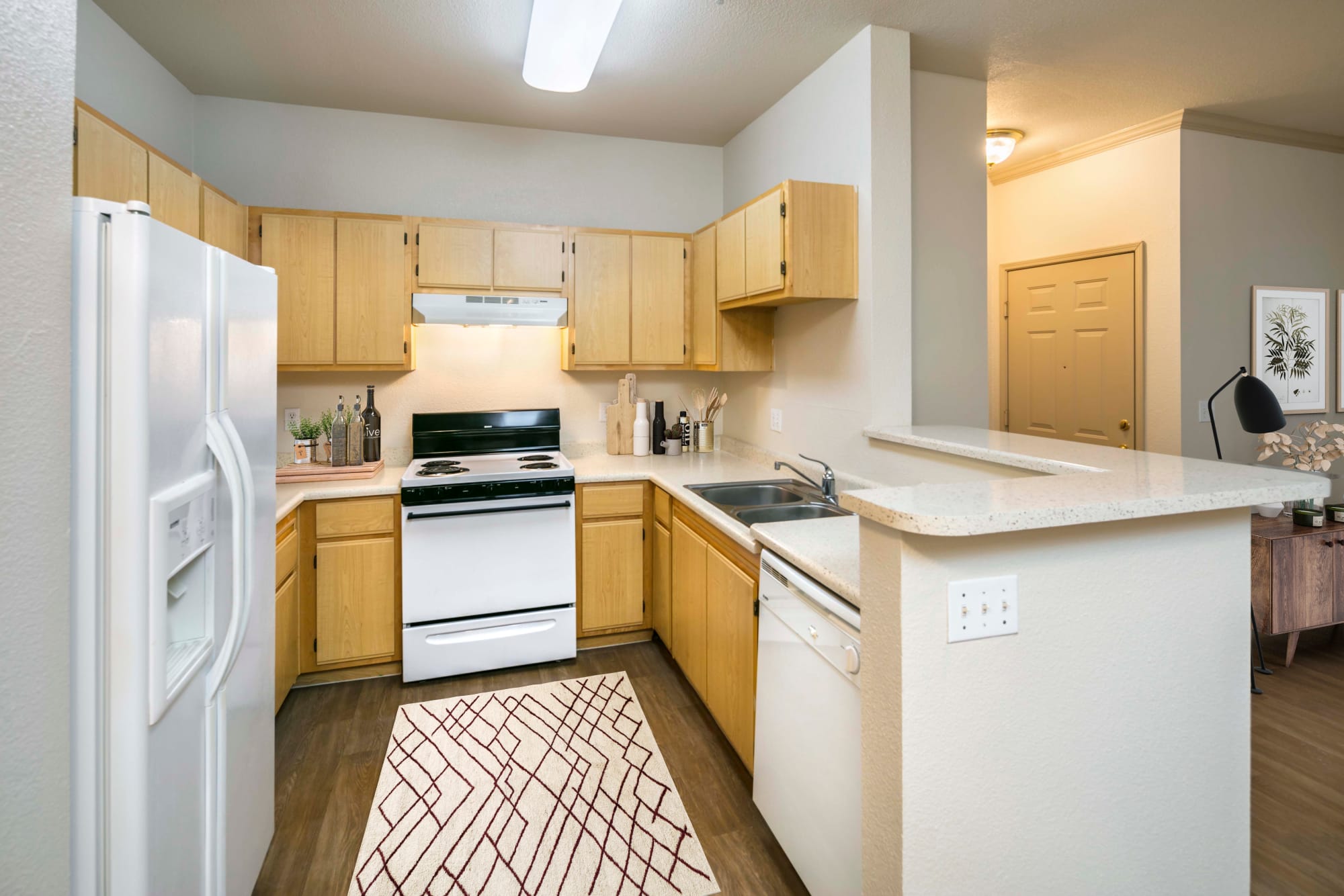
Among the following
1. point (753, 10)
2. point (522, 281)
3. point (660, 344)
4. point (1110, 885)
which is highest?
point (753, 10)

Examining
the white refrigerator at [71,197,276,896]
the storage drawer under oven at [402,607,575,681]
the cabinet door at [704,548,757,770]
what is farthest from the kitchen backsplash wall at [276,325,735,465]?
the white refrigerator at [71,197,276,896]

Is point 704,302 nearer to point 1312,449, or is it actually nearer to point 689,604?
point 689,604

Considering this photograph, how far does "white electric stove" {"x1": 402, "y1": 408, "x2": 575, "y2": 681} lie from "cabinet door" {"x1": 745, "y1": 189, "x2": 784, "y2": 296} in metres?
1.19

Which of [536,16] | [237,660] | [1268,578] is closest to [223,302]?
[237,660]

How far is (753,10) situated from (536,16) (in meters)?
0.79

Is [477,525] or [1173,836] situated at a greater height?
[477,525]

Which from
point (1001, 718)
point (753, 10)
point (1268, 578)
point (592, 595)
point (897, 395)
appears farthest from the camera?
point (592, 595)

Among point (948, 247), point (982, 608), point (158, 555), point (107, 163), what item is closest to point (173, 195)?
point (107, 163)

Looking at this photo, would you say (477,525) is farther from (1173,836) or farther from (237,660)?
(1173,836)

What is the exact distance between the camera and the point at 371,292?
3.17m

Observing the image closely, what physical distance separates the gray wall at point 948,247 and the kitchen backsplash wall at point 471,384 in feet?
5.23

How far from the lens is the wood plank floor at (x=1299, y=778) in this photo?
185 centimetres

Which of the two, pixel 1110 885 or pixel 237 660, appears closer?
pixel 1110 885

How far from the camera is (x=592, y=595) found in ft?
10.7
